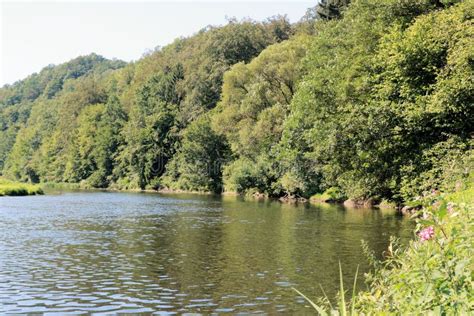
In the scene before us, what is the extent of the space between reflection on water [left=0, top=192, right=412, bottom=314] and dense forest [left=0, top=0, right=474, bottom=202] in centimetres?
487

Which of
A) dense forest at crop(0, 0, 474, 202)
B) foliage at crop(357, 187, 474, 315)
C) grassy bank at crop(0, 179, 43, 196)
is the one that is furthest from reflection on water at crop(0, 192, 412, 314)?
grassy bank at crop(0, 179, 43, 196)

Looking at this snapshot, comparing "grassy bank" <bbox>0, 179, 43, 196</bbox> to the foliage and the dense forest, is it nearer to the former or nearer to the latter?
the dense forest

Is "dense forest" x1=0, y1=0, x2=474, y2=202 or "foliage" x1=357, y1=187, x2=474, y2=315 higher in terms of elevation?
"dense forest" x1=0, y1=0, x2=474, y2=202

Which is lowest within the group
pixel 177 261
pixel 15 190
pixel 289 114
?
pixel 177 261

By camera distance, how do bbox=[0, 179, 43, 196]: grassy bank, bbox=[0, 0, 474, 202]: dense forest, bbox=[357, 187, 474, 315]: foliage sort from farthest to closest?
bbox=[0, 179, 43, 196]: grassy bank < bbox=[0, 0, 474, 202]: dense forest < bbox=[357, 187, 474, 315]: foliage

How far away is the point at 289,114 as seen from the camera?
182ft

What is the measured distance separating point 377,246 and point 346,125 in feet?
25.8

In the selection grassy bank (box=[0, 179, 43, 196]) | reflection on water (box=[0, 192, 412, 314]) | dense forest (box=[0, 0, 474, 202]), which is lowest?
reflection on water (box=[0, 192, 412, 314])

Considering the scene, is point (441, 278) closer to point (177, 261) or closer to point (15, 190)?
point (177, 261)

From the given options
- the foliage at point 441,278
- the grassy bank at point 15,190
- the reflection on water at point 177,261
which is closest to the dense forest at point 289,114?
the reflection on water at point 177,261

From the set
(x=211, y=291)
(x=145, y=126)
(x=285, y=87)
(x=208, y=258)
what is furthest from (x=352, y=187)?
(x=145, y=126)

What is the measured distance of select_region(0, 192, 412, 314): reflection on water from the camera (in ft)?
47.2

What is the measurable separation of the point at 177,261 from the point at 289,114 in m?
36.7

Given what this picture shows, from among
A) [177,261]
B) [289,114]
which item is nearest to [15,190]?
[289,114]
